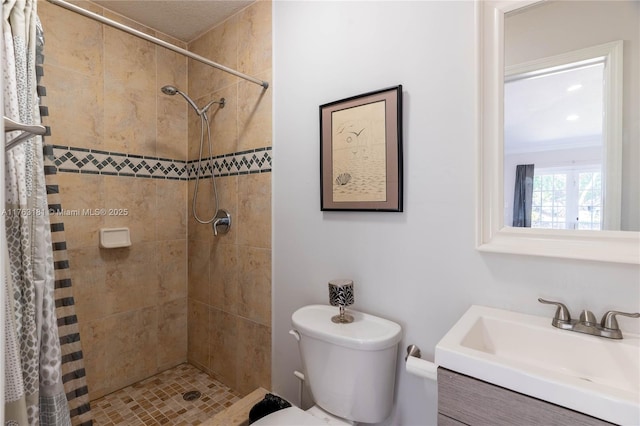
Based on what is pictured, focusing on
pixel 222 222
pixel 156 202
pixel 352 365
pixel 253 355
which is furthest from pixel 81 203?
pixel 352 365

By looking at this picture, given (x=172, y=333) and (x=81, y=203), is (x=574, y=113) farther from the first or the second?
(x=172, y=333)

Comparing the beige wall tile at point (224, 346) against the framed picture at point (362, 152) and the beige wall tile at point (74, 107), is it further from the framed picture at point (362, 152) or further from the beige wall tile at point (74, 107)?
the beige wall tile at point (74, 107)

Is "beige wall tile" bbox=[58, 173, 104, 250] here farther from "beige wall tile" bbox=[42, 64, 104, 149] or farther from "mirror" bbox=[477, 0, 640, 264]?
"mirror" bbox=[477, 0, 640, 264]

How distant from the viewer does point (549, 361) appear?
2.95ft

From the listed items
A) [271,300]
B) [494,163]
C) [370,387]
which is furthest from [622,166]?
[271,300]

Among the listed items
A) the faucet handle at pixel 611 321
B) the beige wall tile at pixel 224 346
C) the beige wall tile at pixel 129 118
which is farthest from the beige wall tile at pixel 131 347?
the faucet handle at pixel 611 321

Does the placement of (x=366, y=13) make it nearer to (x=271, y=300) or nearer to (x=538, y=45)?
(x=538, y=45)

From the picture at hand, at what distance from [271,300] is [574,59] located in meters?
1.61

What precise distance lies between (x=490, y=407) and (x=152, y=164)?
7.06ft

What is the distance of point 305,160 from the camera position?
1568 mm

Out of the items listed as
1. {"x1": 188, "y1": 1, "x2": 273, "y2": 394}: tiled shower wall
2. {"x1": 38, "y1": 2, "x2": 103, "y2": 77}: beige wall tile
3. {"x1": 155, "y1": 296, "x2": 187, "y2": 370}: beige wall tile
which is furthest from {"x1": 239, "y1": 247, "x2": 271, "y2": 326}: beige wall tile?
{"x1": 38, "y1": 2, "x2": 103, "y2": 77}: beige wall tile

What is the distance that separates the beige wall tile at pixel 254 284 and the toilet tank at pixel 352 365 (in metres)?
0.52

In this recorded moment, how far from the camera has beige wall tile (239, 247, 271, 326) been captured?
5.70 feet

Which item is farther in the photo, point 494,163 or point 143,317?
point 143,317
